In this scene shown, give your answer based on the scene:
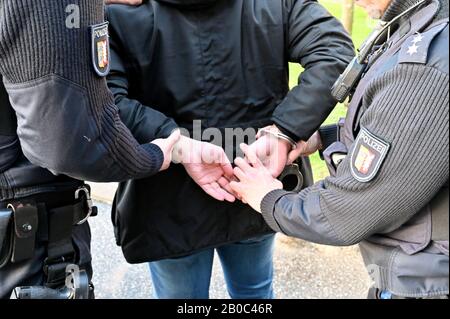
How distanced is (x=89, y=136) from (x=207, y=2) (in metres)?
0.64

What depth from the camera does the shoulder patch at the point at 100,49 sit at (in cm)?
117

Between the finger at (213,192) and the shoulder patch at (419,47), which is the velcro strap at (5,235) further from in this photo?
the shoulder patch at (419,47)

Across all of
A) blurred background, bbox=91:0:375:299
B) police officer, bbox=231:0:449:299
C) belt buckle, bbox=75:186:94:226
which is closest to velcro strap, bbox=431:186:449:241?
police officer, bbox=231:0:449:299

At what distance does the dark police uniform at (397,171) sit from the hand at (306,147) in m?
0.38

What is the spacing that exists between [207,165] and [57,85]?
26.6 inches

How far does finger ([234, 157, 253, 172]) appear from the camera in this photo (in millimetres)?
1643

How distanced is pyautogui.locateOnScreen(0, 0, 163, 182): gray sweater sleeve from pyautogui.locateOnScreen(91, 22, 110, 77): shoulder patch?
11 millimetres

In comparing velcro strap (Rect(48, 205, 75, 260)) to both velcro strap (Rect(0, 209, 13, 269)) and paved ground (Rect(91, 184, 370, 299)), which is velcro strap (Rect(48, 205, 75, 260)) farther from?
paved ground (Rect(91, 184, 370, 299))

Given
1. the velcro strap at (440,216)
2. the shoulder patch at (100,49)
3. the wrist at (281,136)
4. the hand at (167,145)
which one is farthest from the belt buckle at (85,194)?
the velcro strap at (440,216)

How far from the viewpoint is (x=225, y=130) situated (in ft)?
5.58

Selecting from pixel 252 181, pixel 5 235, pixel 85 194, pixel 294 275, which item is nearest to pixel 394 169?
pixel 252 181

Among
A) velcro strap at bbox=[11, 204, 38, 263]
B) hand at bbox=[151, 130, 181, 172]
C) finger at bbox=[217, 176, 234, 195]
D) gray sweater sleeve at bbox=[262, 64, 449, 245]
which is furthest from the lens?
finger at bbox=[217, 176, 234, 195]
